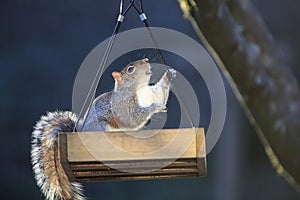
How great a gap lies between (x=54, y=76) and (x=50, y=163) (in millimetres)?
2007

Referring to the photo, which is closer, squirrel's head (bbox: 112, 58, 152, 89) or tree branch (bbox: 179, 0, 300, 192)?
tree branch (bbox: 179, 0, 300, 192)

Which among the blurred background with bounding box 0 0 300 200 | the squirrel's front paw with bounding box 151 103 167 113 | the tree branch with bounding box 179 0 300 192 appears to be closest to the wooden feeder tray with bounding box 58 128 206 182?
the squirrel's front paw with bounding box 151 103 167 113

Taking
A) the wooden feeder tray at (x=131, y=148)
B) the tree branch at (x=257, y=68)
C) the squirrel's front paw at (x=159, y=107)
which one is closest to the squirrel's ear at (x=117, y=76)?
the squirrel's front paw at (x=159, y=107)

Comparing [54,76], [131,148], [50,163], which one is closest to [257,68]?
[131,148]

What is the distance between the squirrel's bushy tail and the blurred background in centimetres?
182

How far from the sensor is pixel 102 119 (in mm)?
1724

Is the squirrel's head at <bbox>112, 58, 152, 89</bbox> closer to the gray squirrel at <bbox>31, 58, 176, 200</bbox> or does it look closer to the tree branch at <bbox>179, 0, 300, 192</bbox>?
the gray squirrel at <bbox>31, 58, 176, 200</bbox>

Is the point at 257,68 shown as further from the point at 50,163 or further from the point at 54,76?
the point at 54,76

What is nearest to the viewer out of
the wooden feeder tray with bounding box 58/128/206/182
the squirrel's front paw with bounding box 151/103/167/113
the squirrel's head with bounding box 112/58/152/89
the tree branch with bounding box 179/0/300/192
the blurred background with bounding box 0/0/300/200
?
the tree branch with bounding box 179/0/300/192

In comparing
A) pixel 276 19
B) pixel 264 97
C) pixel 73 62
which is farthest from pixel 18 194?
pixel 264 97

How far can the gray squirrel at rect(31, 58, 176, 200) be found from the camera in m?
1.69

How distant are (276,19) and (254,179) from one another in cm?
87

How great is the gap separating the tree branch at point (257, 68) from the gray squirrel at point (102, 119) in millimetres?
858

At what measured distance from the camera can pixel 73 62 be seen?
12.1ft
